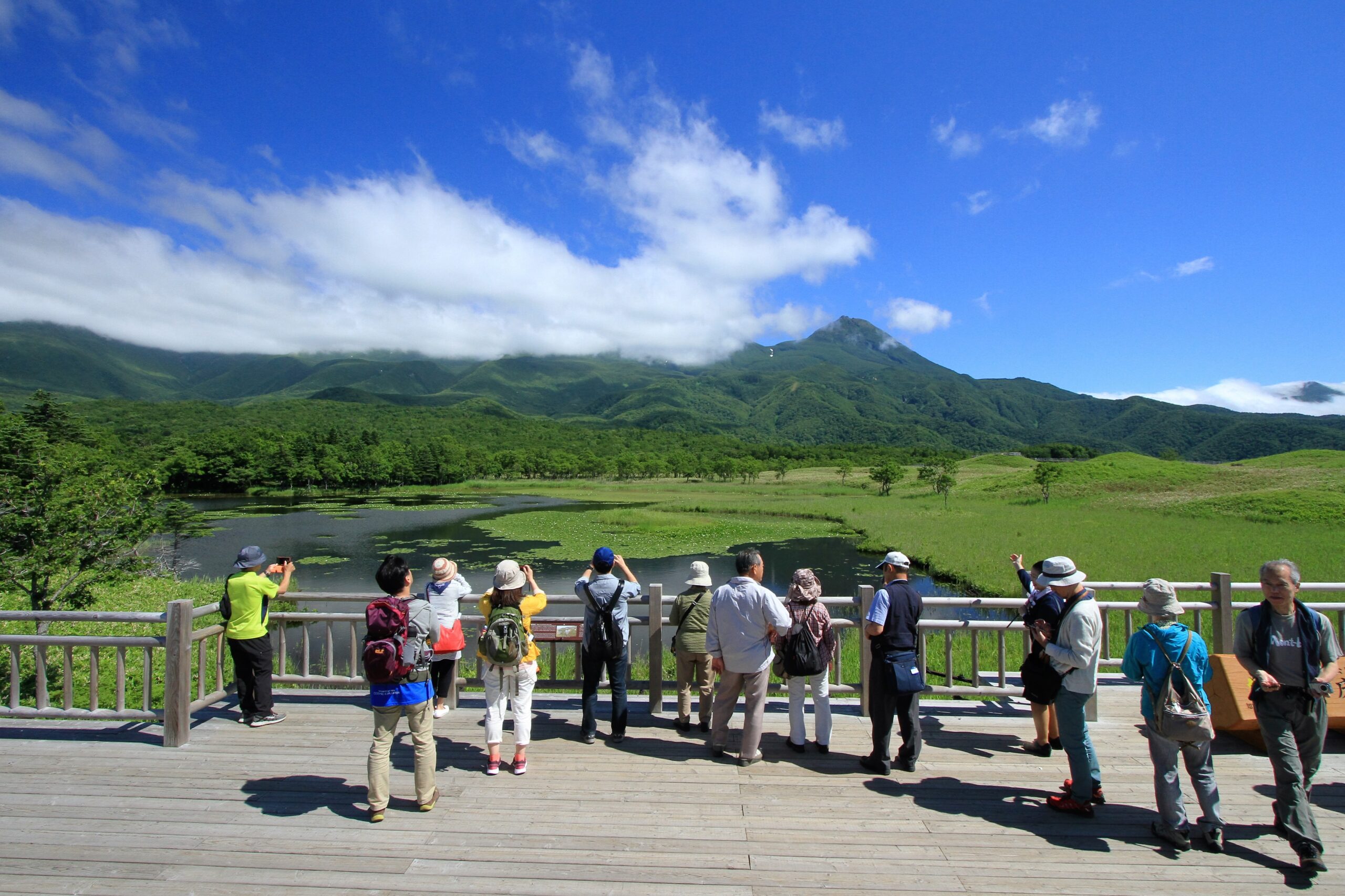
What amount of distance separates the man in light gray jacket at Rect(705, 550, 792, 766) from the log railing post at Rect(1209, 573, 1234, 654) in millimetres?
4977

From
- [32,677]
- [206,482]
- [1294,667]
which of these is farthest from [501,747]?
[206,482]

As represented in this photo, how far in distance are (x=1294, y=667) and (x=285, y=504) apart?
76.4 metres

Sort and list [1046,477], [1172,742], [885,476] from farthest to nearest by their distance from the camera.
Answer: [885,476]
[1046,477]
[1172,742]

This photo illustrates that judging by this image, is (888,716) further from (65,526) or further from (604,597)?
(65,526)

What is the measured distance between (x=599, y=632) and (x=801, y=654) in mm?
1869

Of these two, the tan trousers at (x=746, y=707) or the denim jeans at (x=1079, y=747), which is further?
the tan trousers at (x=746, y=707)

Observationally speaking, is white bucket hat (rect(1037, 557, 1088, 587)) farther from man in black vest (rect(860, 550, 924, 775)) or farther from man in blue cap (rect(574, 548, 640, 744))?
man in blue cap (rect(574, 548, 640, 744))

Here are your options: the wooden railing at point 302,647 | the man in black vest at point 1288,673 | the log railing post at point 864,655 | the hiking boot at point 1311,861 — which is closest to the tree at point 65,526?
the wooden railing at point 302,647

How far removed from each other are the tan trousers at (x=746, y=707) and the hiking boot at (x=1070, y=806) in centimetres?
231

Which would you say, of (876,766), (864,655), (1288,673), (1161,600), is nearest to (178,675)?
(876,766)

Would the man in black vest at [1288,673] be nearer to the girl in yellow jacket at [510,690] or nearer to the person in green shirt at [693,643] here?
the person in green shirt at [693,643]

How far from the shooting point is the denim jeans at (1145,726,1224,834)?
4.42m

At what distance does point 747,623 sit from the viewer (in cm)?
560

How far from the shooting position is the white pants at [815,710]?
5895mm
